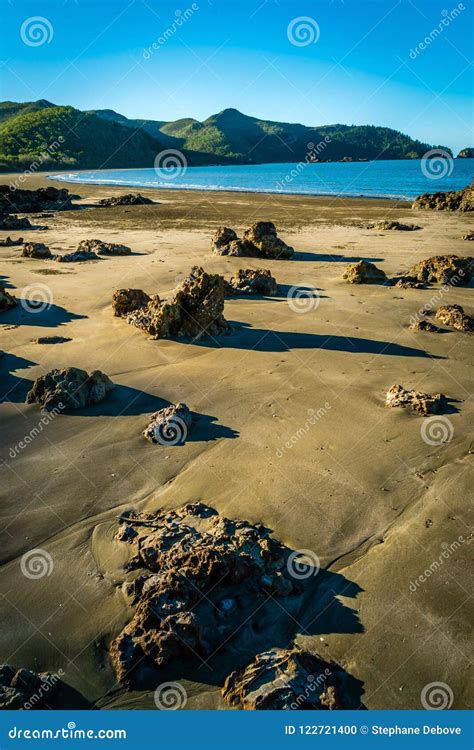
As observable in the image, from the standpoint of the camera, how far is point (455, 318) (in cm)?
887

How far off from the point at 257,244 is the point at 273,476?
10.4 metres

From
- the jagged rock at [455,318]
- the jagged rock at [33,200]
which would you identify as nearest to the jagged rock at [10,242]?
the jagged rock at [33,200]

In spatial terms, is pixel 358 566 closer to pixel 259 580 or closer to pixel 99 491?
pixel 259 580

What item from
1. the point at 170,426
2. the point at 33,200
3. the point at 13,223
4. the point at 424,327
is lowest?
the point at 170,426

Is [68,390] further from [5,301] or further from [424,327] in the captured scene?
[424,327]

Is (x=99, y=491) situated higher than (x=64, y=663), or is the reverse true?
(x=99, y=491)

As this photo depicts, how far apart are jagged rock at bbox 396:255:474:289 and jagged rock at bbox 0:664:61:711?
10.1m

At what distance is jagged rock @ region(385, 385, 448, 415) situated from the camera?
236 inches

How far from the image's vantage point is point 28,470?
206 inches

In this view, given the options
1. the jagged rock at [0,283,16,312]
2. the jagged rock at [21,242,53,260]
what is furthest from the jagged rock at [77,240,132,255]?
the jagged rock at [0,283,16,312]

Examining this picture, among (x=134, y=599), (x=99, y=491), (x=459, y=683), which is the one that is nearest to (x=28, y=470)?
(x=99, y=491)

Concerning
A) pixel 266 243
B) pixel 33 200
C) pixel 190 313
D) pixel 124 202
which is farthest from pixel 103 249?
pixel 124 202

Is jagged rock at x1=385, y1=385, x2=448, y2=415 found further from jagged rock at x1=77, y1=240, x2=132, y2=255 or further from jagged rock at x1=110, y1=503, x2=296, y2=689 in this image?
jagged rock at x1=77, y1=240, x2=132, y2=255

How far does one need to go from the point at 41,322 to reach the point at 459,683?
8.30 m
